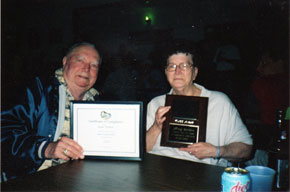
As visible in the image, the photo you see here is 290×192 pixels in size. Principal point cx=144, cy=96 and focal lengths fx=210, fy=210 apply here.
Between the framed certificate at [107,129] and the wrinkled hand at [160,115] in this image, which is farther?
the wrinkled hand at [160,115]

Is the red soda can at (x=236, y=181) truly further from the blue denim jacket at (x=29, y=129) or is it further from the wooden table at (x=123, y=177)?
the blue denim jacket at (x=29, y=129)

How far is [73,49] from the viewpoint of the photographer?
1.73 metres

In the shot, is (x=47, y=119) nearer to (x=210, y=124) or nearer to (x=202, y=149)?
(x=202, y=149)

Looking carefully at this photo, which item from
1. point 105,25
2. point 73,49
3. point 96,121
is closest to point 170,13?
point 105,25

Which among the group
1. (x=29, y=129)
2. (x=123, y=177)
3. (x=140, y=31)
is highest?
(x=140, y=31)

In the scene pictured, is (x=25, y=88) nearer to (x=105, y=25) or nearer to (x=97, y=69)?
(x=97, y=69)

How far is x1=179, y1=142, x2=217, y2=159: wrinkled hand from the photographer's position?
1382mm

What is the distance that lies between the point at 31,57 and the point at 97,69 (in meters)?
3.54

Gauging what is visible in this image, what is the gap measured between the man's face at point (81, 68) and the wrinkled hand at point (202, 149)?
904mm

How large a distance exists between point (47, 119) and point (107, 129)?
593 mm

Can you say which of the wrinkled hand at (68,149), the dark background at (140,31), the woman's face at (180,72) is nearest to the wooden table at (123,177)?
the wrinkled hand at (68,149)

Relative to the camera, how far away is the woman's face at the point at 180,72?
1.69m

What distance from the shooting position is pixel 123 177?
3.34 ft

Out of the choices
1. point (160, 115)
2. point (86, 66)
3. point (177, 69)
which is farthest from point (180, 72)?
point (86, 66)
